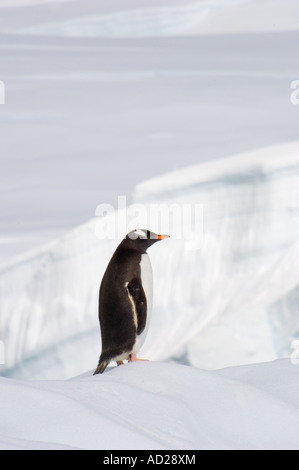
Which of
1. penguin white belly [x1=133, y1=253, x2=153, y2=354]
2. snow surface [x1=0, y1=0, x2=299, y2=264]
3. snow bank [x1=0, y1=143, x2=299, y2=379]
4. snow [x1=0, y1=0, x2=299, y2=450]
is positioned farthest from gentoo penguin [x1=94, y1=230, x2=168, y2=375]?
snow surface [x1=0, y1=0, x2=299, y2=264]

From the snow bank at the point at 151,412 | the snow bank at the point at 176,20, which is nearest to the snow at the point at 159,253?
the snow bank at the point at 151,412

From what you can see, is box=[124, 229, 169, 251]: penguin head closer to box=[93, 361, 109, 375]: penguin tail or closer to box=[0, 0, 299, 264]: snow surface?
box=[93, 361, 109, 375]: penguin tail

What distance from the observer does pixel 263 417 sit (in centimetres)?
155

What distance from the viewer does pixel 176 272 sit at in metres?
4.23

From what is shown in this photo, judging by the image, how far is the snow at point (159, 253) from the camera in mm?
1479

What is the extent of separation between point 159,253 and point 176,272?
0.17 m

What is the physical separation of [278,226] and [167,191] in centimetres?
73

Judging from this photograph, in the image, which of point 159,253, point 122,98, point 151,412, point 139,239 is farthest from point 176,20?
point 151,412

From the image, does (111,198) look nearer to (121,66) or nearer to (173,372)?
(173,372)

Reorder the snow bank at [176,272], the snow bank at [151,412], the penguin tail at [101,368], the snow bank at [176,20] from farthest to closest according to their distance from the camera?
the snow bank at [176,20] → the snow bank at [176,272] → the penguin tail at [101,368] → the snow bank at [151,412]

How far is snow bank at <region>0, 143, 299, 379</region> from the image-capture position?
3988mm

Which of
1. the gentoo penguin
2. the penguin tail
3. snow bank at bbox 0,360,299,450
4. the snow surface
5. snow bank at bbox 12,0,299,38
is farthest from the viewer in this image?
snow bank at bbox 12,0,299,38

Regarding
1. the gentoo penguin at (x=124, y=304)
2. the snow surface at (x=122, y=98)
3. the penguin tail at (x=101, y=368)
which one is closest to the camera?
the penguin tail at (x=101, y=368)

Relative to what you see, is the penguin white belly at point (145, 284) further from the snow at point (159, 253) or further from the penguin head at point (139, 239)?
the snow at point (159, 253)
